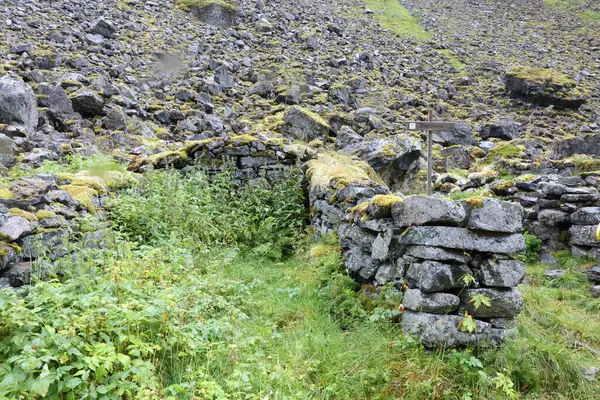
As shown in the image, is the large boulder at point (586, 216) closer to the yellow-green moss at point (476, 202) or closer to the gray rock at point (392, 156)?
the gray rock at point (392, 156)

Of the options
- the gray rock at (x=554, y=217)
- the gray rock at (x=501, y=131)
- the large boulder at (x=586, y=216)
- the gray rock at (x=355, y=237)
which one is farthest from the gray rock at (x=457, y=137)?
the gray rock at (x=355, y=237)

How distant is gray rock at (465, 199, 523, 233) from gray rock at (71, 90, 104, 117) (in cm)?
1336

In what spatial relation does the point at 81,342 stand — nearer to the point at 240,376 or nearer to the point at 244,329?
the point at 240,376

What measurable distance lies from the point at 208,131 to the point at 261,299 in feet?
33.1

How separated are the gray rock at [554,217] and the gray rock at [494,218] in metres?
4.86

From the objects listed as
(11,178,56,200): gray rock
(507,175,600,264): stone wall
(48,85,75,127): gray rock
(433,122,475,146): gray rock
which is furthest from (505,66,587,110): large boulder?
(11,178,56,200): gray rock

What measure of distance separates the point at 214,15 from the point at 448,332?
2637 centimetres

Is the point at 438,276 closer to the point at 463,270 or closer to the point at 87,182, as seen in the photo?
the point at 463,270

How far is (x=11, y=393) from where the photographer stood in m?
2.31

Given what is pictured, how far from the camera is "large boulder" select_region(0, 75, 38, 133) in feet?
34.8

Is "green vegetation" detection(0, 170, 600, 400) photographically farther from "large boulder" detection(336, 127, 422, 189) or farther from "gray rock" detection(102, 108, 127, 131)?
"gray rock" detection(102, 108, 127, 131)

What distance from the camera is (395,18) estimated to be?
1324 inches

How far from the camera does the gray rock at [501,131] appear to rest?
19.2m

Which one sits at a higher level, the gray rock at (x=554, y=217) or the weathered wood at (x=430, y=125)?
the weathered wood at (x=430, y=125)
